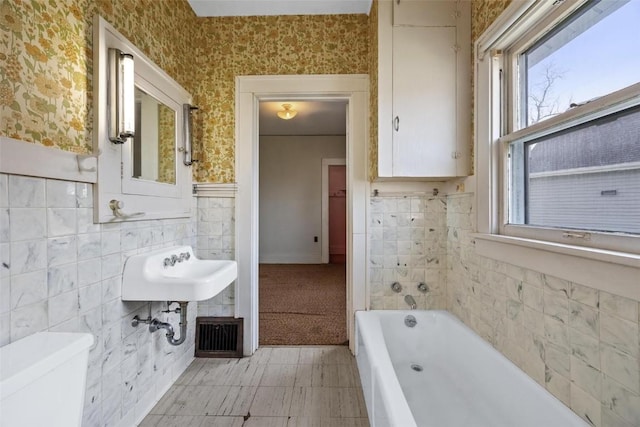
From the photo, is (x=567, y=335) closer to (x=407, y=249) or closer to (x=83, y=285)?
(x=407, y=249)

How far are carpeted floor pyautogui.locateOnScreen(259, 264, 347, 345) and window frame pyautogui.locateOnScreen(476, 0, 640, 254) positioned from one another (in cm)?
163

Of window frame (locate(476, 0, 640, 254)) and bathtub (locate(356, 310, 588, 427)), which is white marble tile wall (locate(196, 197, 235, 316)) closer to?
bathtub (locate(356, 310, 588, 427))

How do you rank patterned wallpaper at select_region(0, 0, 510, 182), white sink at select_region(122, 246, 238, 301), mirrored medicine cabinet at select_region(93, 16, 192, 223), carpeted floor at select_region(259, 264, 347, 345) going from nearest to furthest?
patterned wallpaper at select_region(0, 0, 510, 182) < mirrored medicine cabinet at select_region(93, 16, 192, 223) < white sink at select_region(122, 246, 238, 301) < carpeted floor at select_region(259, 264, 347, 345)

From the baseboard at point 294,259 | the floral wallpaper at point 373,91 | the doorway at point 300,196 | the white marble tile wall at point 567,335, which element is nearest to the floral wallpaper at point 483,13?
the floral wallpaper at point 373,91

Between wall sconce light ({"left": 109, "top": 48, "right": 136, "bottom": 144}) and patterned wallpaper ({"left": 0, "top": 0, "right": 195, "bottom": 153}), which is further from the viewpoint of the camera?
wall sconce light ({"left": 109, "top": 48, "right": 136, "bottom": 144})

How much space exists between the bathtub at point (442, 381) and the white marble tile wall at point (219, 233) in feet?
3.25

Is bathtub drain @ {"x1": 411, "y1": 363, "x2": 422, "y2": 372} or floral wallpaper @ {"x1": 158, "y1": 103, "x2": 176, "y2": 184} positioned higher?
floral wallpaper @ {"x1": 158, "y1": 103, "x2": 176, "y2": 184}

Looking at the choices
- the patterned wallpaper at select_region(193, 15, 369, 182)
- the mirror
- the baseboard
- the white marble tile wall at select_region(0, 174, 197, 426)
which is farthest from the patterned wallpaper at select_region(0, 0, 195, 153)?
the baseboard

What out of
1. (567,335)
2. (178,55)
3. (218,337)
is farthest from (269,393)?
(178,55)

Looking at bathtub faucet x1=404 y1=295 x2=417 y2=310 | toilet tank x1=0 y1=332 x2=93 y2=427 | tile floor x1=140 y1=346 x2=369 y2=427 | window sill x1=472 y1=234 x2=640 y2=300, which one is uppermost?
window sill x1=472 y1=234 x2=640 y2=300

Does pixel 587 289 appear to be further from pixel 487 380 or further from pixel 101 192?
pixel 101 192

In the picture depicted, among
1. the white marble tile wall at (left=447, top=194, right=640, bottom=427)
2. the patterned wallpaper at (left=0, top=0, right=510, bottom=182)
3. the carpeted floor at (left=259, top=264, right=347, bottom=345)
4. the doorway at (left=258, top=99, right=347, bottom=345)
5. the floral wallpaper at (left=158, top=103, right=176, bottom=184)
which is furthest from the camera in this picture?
the doorway at (left=258, top=99, right=347, bottom=345)

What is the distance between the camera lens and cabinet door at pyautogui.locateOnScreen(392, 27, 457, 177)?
183 cm

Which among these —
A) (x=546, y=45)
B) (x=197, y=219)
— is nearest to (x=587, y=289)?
(x=546, y=45)
